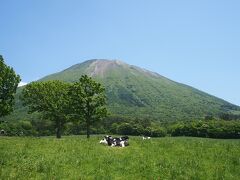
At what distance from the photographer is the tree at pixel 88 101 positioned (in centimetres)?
7112

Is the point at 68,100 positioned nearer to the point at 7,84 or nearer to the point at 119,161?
the point at 7,84

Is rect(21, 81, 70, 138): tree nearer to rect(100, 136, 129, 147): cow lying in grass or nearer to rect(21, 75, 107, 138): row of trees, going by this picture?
rect(21, 75, 107, 138): row of trees

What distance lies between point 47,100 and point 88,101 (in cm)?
1502

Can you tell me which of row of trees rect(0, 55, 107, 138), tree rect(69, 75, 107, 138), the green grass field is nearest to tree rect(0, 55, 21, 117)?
row of trees rect(0, 55, 107, 138)

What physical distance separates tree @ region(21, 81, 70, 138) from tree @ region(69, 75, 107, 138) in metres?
8.53

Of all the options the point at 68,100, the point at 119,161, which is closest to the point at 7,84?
the point at 68,100

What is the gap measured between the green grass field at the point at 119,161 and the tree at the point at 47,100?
4770cm

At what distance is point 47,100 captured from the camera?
269 ft

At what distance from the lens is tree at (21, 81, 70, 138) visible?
81.6m

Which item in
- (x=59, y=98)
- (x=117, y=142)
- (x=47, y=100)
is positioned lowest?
(x=117, y=142)

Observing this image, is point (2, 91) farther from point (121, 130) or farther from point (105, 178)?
point (121, 130)

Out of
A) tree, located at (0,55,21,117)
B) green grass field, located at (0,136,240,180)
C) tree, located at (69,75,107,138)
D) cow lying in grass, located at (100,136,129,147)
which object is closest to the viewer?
green grass field, located at (0,136,240,180)

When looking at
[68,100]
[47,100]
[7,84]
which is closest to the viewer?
[7,84]

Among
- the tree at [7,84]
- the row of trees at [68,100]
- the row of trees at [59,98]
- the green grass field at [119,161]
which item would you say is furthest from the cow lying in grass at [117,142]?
the tree at [7,84]
